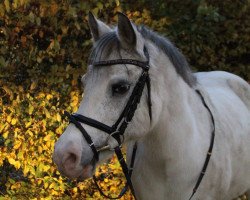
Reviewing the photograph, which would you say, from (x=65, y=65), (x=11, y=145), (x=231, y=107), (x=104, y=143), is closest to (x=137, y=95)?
(x=104, y=143)

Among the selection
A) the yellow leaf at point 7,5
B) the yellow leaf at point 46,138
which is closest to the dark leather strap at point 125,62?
the yellow leaf at point 7,5

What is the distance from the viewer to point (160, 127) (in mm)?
2668

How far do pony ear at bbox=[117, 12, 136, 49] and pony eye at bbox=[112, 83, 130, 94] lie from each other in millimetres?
232

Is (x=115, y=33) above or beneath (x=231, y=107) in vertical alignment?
above

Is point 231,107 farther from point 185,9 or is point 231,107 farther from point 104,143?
point 185,9

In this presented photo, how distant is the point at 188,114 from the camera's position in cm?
285

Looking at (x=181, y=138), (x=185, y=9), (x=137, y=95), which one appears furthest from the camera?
(x=185, y=9)

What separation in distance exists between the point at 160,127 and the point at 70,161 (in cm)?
68

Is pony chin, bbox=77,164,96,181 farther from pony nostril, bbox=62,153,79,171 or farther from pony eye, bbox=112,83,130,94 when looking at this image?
pony eye, bbox=112,83,130,94

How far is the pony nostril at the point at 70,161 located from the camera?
220 cm

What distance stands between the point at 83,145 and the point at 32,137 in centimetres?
191

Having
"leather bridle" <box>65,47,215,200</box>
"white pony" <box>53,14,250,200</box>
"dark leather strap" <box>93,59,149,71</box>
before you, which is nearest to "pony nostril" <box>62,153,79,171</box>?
"white pony" <box>53,14,250,200</box>

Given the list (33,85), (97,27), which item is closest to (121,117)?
(97,27)

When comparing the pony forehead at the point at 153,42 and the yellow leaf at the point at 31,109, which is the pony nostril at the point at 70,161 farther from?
the yellow leaf at the point at 31,109
